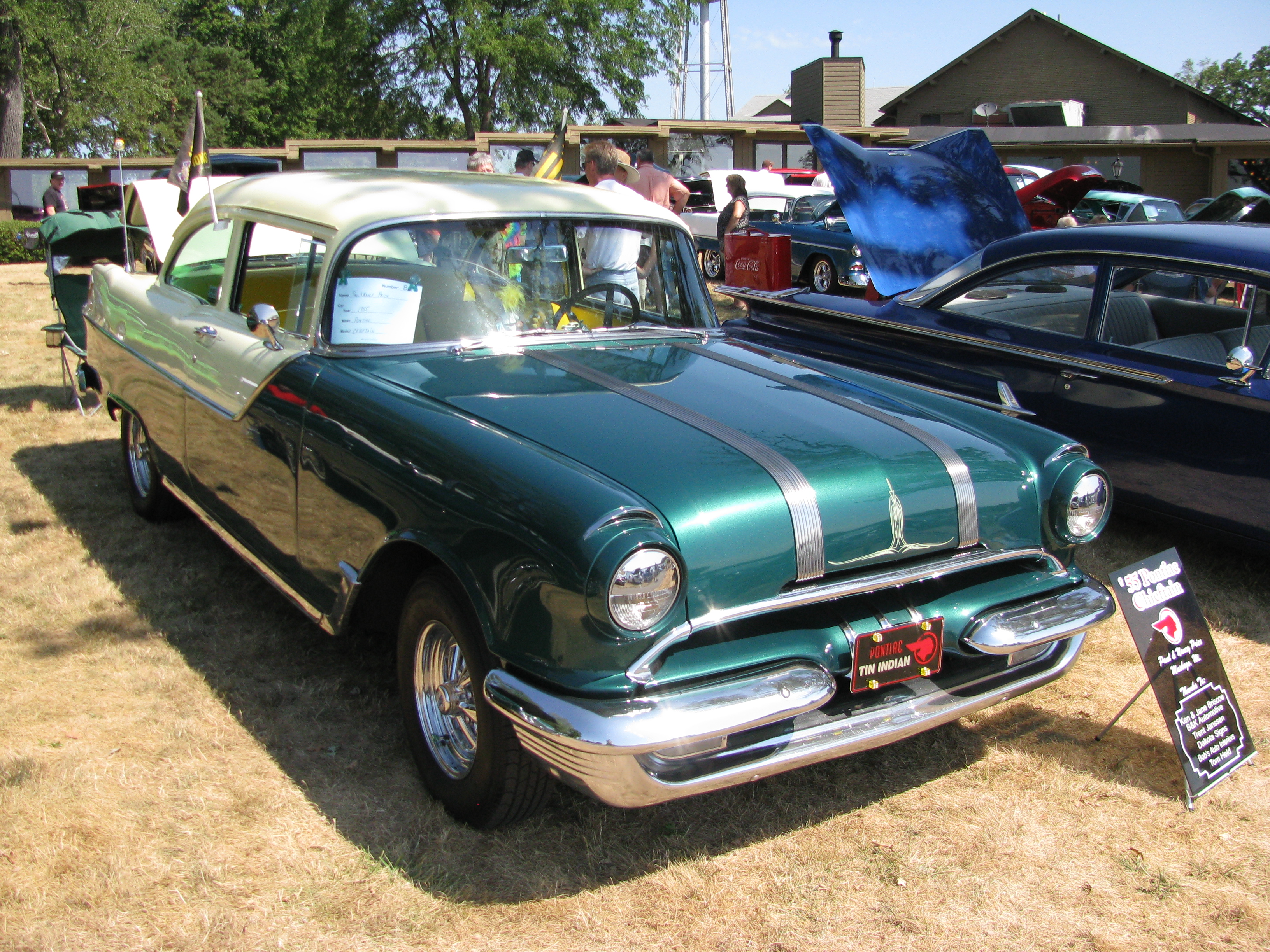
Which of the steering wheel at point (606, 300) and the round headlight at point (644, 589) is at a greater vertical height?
the steering wheel at point (606, 300)

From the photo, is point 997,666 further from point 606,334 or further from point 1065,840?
point 606,334

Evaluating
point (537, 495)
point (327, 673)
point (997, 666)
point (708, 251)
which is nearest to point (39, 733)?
point (327, 673)

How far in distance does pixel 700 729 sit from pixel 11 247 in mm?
20787

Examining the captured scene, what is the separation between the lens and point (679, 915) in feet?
8.46

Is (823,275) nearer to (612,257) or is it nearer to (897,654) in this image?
(612,257)

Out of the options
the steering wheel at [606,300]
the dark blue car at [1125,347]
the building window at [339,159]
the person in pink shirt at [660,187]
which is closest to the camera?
the steering wheel at [606,300]

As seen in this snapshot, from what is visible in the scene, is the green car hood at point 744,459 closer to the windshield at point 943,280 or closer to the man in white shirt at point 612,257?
the man in white shirt at point 612,257

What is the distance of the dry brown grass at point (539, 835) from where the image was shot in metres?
2.54

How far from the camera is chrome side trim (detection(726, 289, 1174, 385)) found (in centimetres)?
460

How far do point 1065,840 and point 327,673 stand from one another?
2390 mm

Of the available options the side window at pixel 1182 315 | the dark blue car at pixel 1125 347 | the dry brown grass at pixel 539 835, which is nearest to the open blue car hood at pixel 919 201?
the dark blue car at pixel 1125 347

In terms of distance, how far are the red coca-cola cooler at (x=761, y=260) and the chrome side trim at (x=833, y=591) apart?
5463 millimetres

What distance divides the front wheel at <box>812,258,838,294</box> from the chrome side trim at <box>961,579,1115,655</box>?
31.4 ft

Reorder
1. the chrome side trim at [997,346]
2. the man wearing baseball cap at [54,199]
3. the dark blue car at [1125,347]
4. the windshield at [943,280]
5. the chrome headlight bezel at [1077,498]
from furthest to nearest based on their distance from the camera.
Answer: the man wearing baseball cap at [54,199] → the windshield at [943,280] → the chrome side trim at [997,346] → the dark blue car at [1125,347] → the chrome headlight bezel at [1077,498]
